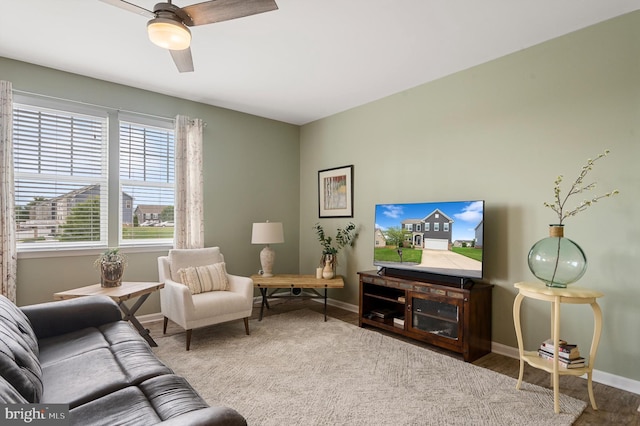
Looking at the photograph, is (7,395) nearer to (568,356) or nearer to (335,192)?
(568,356)

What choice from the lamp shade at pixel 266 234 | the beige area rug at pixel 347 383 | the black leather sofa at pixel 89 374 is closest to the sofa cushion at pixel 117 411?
the black leather sofa at pixel 89 374

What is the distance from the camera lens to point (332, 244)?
4.95 meters

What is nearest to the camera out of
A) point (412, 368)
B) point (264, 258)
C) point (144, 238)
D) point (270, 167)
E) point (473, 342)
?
point (412, 368)

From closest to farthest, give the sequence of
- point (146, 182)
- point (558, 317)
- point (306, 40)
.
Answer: point (558, 317)
point (306, 40)
point (146, 182)

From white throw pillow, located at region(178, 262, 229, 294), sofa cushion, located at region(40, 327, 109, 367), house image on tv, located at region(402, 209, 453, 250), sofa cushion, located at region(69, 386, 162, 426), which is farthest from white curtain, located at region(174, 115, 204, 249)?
sofa cushion, located at region(69, 386, 162, 426)

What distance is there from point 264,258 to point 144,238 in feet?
4.76

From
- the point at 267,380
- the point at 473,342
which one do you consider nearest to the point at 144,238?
the point at 267,380

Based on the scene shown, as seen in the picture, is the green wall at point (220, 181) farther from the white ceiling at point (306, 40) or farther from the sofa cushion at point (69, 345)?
the sofa cushion at point (69, 345)

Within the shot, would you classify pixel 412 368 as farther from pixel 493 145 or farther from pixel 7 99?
pixel 7 99

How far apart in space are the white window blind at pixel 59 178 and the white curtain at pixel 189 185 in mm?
760

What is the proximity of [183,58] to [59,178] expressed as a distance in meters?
2.18

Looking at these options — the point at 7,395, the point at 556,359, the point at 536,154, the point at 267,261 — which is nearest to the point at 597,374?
the point at 556,359

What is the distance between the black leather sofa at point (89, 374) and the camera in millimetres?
1297

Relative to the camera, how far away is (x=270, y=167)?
17.0 ft
